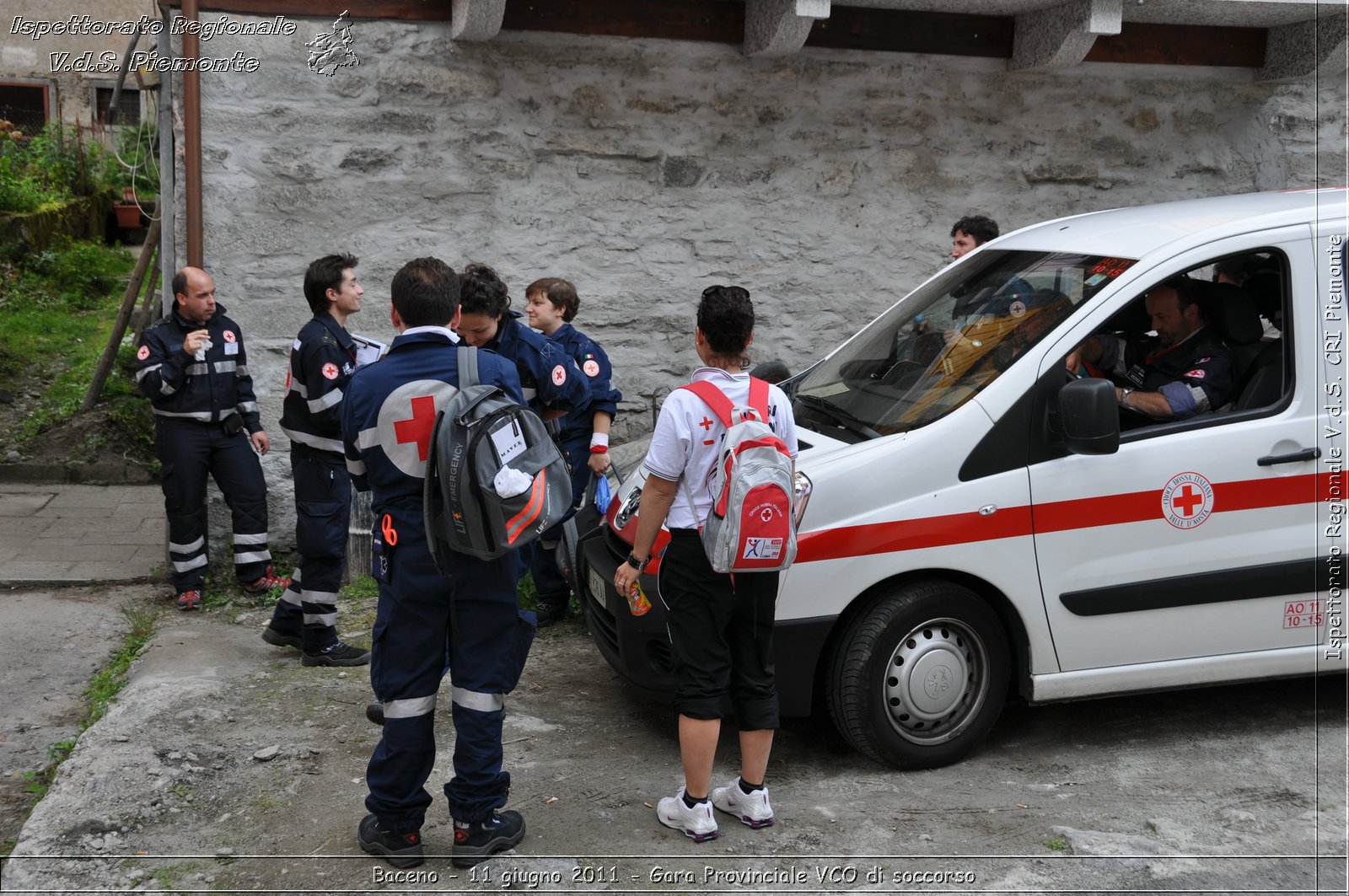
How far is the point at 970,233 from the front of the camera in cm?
657

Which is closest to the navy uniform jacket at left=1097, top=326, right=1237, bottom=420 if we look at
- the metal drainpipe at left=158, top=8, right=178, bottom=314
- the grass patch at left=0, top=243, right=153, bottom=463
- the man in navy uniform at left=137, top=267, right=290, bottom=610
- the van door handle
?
the van door handle

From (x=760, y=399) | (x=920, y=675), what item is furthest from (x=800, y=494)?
(x=920, y=675)

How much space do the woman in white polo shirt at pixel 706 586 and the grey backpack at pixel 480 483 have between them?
1.36 feet

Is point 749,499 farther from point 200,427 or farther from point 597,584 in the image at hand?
point 200,427

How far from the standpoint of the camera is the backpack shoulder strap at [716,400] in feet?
11.8

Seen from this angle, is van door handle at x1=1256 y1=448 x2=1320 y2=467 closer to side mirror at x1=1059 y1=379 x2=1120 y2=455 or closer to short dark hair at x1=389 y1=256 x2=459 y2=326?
side mirror at x1=1059 y1=379 x2=1120 y2=455

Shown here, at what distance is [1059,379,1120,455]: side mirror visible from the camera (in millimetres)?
3936

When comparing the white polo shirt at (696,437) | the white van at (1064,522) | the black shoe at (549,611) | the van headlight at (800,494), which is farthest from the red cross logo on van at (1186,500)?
the black shoe at (549,611)

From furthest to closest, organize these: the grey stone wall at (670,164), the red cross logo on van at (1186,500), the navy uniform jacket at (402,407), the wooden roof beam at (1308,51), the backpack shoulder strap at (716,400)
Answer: the wooden roof beam at (1308,51) → the grey stone wall at (670,164) → the red cross logo on van at (1186,500) → the backpack shoulder strap at (716,400) → the navy uniform jacket at (402,407)

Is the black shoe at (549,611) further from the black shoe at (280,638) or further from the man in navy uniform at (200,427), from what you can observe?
the man in navy uniform at (200,427)

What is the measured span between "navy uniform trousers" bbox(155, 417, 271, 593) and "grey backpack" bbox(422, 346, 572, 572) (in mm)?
3237

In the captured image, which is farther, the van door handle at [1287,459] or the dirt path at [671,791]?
the van door handle at [1287,459]

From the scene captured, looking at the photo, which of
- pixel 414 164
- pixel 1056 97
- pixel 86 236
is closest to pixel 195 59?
pixel 414 164

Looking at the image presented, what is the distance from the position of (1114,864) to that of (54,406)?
29.5 ft
